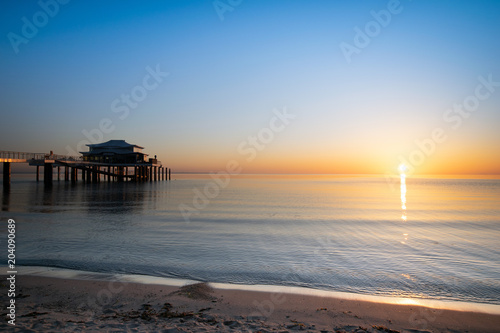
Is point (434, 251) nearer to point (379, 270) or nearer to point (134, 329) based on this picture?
point (379, 270)

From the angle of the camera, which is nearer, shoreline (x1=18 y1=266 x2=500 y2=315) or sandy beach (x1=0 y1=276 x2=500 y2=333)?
sandy beach (x1=0 y1=276 x2=500 y2=333)

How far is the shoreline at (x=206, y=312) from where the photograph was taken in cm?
460

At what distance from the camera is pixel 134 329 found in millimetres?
4410

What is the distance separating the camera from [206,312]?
5129 millimetres

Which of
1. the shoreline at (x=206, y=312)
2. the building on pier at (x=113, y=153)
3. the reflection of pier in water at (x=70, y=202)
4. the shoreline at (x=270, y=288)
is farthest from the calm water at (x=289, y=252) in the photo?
the building on pier at (x=113, y=153)

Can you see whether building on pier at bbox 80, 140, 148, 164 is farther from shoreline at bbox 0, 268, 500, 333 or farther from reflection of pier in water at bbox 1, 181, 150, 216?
shoreline at bbox 0, 268, 500, 333

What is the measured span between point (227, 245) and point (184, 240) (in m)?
1.83

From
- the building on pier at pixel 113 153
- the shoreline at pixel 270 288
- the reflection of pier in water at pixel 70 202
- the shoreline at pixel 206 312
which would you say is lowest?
the reflection of pier in water at pixel 70 202

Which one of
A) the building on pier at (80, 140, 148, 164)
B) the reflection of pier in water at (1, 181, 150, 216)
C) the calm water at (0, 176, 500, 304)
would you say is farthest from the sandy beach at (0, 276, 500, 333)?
the building on pier at (80, 140, 148, 164)

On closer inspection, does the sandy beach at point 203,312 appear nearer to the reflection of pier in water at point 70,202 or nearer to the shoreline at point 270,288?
the shoreline at point 270,288

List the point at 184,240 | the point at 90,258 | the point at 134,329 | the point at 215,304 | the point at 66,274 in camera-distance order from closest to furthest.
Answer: the point at 134,329, the point at 215,304, the point at 66,274, the point at 90,258, the point at 184,240

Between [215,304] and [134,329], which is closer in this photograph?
[134,329]

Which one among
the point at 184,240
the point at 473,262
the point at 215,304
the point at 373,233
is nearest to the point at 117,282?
the point at 215,304

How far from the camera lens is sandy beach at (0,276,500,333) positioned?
15.0ft
